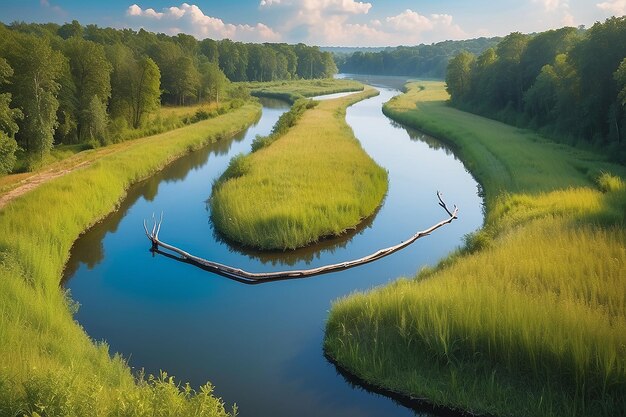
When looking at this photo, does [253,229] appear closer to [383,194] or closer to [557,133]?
[383,194]

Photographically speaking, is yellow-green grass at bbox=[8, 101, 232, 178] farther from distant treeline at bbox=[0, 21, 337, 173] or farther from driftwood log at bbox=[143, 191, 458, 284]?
driftwood log at bbox=[143, 191, 458, 284]

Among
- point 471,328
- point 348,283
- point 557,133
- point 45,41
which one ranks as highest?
point 45,41

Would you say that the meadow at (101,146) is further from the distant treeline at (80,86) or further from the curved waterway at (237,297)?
the curved waterway at (237,297)

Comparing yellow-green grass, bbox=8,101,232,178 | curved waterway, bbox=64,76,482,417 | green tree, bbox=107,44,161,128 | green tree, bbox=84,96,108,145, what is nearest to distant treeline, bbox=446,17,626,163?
curved waterway, bbox=64,76,482,417

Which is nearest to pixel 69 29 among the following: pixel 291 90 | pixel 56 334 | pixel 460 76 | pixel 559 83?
pixel 291 90

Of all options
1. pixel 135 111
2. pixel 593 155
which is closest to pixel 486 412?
pixel 593 155

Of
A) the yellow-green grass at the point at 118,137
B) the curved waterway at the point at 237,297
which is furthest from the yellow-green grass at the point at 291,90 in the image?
the curved waterway at the point at 237,297

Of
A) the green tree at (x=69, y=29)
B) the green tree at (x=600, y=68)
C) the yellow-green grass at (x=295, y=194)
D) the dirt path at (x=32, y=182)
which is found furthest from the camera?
the green tree at (x=69, y=29)
